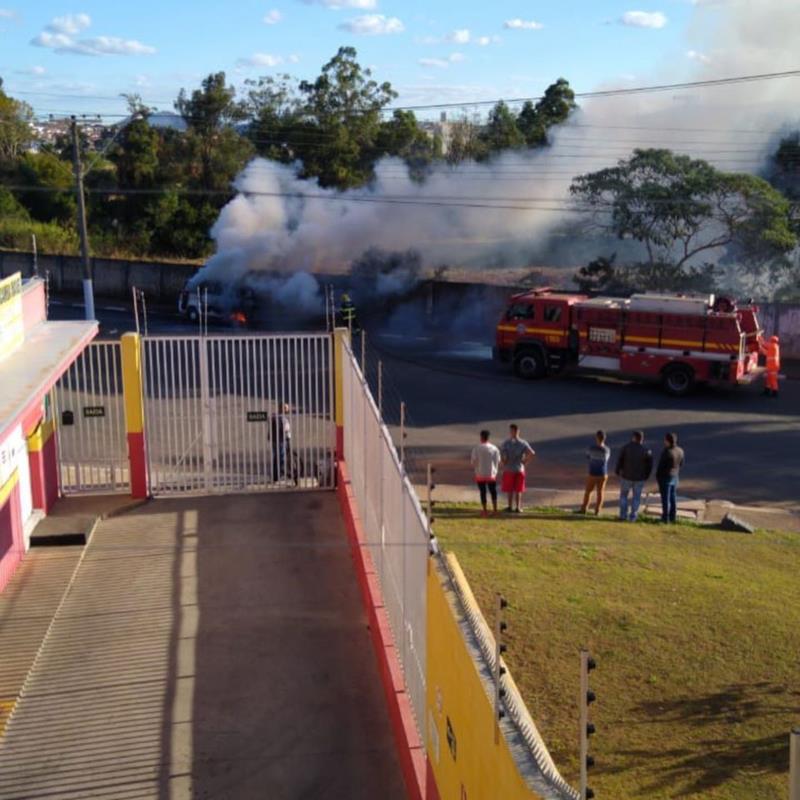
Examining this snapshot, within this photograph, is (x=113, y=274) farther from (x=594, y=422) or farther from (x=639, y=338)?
(x=594, y=422)

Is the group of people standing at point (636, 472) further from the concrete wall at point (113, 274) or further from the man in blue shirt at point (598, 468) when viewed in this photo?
the concrete wall at point (113, 274)

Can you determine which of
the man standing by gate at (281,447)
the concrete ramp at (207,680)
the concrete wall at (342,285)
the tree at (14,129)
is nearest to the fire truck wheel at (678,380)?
the concrete wall at (342,285)

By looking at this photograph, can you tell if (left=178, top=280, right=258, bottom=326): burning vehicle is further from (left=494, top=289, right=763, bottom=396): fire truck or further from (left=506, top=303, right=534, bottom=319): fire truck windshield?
(left=494, top=289, right=763, bottom=396): fire truck

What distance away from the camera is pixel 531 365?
80.4ft

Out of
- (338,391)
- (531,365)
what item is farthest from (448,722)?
(531,365)

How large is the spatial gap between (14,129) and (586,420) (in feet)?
154

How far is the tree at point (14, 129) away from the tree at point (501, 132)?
2512 cm

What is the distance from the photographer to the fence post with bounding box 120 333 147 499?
1377cm

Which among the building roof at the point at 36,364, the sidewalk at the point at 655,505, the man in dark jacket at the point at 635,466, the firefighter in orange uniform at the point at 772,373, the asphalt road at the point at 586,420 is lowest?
the asphalt road at the point at 586,420

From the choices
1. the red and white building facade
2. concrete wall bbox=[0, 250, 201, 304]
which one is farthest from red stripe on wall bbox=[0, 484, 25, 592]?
concrete wall bbox=[0, 250, 201, 304]

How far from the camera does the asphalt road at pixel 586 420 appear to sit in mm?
16609

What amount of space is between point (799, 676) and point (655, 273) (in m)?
23.2

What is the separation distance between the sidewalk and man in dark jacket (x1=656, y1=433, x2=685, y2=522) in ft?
1.50

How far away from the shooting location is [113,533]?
13.0 m
